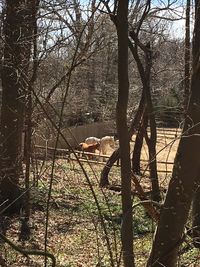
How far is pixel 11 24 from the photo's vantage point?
9.53m

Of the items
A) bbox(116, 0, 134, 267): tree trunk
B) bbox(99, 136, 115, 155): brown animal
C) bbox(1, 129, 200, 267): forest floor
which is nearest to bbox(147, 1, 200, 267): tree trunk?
bbox(116, 0, 134, 267): tree trunk

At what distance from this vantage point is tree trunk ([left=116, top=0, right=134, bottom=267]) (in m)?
3.09

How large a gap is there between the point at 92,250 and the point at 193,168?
183 inches

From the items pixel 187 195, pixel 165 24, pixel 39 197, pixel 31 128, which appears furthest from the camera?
pixel 165 24

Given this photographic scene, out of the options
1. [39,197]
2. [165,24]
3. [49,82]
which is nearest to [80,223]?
[39,197]

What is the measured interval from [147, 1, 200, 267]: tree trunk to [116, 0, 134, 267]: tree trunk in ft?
3.97

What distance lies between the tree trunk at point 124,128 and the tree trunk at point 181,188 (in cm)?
121

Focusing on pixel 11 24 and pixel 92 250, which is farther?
pixel 11 24

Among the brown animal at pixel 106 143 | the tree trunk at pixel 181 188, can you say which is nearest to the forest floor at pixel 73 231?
the tree trunk at pixel 181 188

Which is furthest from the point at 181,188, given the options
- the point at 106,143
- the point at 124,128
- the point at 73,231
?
the point at 106,143

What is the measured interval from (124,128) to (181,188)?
60.3 inches

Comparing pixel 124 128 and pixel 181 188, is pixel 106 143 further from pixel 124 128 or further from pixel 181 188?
pixel 124 128

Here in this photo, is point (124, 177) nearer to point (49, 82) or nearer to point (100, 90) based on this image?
point (49, 82)

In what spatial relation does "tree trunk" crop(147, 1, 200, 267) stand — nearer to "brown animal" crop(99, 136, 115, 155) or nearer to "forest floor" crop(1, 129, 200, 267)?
"forest floor" crop(1, 129, 200, 267)
